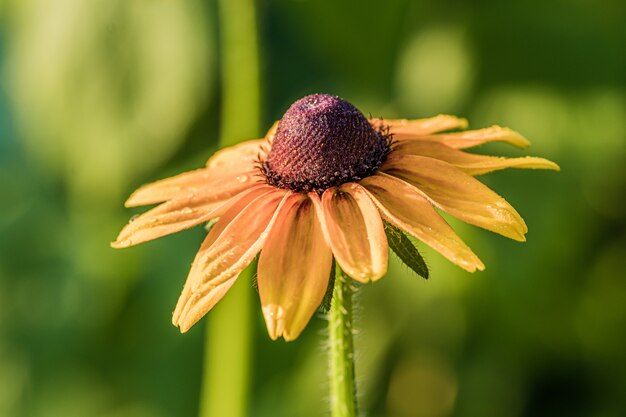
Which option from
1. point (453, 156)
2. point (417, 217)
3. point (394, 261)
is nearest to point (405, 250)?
point (417, 217)

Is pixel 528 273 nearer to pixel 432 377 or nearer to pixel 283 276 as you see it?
pixel 432 377

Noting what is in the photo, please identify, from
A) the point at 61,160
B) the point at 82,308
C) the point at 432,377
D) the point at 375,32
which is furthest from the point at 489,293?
the point at 61,160

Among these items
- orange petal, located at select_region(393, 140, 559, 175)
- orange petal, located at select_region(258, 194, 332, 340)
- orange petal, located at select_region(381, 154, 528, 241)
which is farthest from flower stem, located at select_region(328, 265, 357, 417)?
orange petal, located at select_region(393, 140, 559, 175)

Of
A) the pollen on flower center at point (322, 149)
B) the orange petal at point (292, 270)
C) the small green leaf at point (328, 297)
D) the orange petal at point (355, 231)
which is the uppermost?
the pollen on flower center at point (322, 149)

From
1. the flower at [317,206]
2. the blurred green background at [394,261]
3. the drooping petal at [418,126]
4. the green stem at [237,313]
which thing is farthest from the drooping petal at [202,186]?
the blurred green background at [394,261]

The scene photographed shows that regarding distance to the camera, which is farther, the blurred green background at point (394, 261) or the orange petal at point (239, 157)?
the blurred green background at point (394, 261)

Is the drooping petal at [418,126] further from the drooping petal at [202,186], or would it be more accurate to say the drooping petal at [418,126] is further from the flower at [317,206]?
the drooping petal at [202,186]

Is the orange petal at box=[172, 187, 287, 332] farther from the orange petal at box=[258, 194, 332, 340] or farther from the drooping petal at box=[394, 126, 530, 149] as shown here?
the drooping petal at box=[394, 126, 530, 149]
